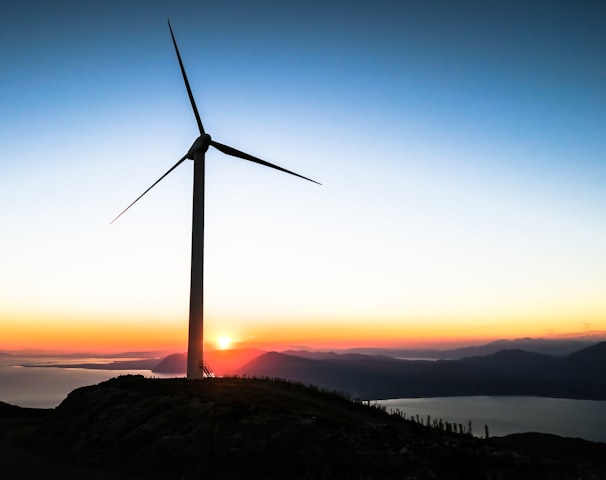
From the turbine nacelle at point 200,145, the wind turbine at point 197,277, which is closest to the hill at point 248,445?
the wind turbine at point 197,277

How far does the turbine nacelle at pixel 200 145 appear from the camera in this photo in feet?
192

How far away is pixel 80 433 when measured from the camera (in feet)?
127

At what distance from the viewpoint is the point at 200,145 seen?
191 feet

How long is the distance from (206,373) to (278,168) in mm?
25214

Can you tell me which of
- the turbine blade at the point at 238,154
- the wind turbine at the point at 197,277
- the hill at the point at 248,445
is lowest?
the hill at the point at 248,445

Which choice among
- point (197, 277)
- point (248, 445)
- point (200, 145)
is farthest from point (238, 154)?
point (248, 445)

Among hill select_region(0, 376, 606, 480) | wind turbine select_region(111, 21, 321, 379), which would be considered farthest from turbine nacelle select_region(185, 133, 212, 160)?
hill select_region(0, 376, 606, 480)

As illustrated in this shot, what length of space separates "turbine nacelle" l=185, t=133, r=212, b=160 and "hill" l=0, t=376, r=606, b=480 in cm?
2785

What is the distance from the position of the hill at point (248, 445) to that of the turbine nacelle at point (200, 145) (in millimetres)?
27853

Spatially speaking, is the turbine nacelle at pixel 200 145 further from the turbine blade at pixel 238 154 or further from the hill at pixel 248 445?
the hill at pixel 248 445

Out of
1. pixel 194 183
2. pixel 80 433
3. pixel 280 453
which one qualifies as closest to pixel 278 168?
pixel 194 183

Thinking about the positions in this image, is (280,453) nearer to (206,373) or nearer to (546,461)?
(546,461)

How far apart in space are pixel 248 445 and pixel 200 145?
1529 inches

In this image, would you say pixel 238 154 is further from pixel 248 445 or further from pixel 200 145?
pixel 248 445
